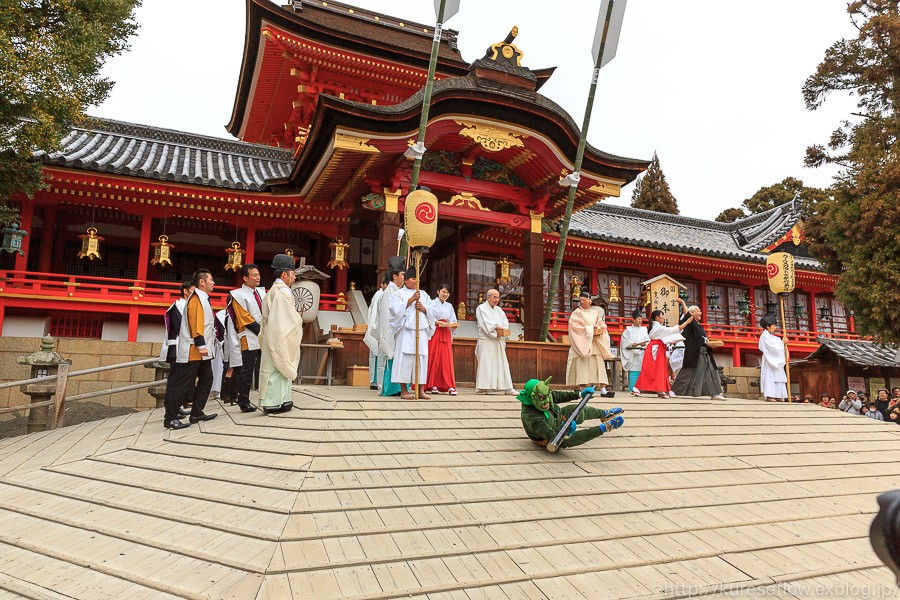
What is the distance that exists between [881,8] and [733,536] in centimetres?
1502

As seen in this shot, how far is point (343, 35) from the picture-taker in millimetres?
12641

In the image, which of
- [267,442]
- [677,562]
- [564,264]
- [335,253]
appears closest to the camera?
[677,562]

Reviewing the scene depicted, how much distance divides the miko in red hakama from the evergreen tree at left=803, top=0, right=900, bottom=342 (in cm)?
959

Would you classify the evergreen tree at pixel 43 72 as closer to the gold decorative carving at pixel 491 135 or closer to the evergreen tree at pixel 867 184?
the gold decorative carving at pixel 491 135

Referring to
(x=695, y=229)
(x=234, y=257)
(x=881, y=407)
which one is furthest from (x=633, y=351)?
(x=695, y=229)

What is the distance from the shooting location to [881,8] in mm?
13125

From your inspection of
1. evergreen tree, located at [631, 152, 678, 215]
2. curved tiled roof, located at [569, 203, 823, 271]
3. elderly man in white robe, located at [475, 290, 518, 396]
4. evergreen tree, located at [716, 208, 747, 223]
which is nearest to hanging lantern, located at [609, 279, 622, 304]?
curved tiled roof, located at [569, 203, 823, 271]

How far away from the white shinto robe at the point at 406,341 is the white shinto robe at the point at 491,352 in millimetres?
1182

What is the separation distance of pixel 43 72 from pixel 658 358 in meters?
9.55

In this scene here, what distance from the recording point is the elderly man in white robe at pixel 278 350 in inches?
228

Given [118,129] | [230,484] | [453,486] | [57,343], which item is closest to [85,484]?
[230,484]

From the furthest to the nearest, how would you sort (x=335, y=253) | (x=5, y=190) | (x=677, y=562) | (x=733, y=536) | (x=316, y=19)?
(x=316, y=19), (x=335, y=253), (x=5, y=190), (x=733, y=536), (x=677, y=562)

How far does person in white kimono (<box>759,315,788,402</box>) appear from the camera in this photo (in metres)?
9.36

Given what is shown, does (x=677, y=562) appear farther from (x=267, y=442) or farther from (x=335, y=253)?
(x=335, y=253)
